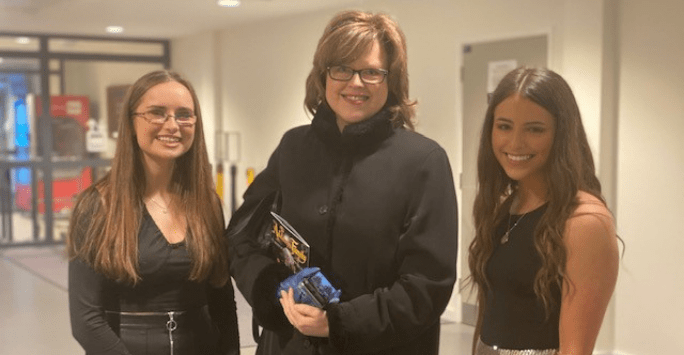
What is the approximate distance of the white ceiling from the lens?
22.5 feet

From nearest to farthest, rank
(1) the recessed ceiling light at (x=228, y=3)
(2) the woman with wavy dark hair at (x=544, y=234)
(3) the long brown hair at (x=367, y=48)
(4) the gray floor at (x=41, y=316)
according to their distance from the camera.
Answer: (2) the woman with wavy dark hair at (x=544, y=234) < (3) the long brown hair at (x=367, y=48) < (4) the gray floor at (x=41, y=316) < (1) the recessed ceiling light at (x=228, y=3)

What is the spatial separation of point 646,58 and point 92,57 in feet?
23.7

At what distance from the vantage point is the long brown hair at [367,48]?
1844mm

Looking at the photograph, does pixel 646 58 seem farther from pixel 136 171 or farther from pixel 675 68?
pixel 136 171

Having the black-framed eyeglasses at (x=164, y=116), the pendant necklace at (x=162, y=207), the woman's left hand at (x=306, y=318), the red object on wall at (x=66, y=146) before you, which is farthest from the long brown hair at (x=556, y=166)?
the red object on wall at (x=66, y=146)

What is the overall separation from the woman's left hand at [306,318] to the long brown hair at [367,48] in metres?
0.48

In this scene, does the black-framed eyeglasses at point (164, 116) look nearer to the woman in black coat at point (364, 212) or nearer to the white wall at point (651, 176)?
the woman in black coat at point (364, 212)

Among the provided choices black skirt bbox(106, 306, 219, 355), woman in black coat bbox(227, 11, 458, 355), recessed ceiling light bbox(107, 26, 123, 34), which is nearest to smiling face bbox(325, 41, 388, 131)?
woman in black coat bbox(227, 11, 458, 355)

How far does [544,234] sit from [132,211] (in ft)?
3.60

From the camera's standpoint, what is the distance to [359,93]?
6.12 ft

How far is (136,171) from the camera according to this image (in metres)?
2.26

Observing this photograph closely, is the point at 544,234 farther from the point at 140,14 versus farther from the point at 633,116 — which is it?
the point at 140,14

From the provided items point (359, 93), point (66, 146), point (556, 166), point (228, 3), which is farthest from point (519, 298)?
point (66, 146)

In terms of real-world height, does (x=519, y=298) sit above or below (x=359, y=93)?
below
